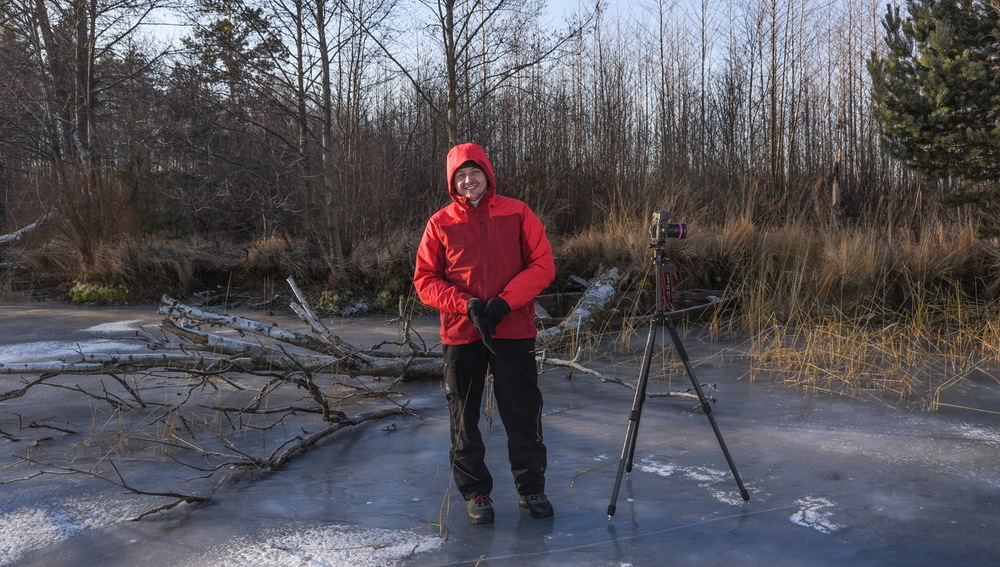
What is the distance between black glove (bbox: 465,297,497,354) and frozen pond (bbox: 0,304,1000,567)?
0.90 meters

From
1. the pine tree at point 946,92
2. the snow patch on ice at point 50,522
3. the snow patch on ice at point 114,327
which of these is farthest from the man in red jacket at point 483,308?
the snow patch on ice at point 114,327

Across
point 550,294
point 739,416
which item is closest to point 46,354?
point 550,294

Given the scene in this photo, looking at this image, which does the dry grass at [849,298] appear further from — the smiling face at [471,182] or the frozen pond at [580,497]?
the smiling face at [471,182]

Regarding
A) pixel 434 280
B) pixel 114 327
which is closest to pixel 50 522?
pixel 434 280

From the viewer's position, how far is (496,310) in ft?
11.9

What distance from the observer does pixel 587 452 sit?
4879mm

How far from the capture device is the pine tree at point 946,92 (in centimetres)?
812

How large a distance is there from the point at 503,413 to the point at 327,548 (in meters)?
1.03

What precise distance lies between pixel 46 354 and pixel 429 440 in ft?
16.7

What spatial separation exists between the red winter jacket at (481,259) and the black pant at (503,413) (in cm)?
9

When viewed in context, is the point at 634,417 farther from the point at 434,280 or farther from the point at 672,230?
the point at 434,280

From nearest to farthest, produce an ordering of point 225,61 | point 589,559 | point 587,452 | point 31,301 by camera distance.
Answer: point 589,559, point 587,452, point 225,61, point 31,301

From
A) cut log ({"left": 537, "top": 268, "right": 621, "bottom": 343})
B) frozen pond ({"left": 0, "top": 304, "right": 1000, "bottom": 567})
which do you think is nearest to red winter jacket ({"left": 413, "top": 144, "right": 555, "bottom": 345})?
frozen pond ({"left": 0, "top": 304, "right": 1000, "bottom": 567})

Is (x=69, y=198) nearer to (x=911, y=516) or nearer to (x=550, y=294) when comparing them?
(x=550, y=294)
